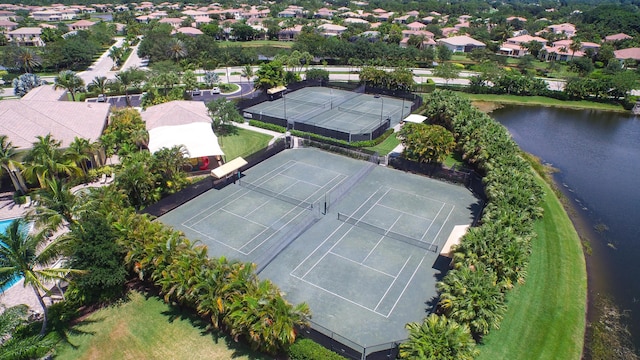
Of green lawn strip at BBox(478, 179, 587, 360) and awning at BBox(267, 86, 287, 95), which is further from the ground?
awning at BBox(267, 86, 287, 95)

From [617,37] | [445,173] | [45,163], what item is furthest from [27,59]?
[617,37]

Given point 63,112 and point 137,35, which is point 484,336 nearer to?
point 63,112

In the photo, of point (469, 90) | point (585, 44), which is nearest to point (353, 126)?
point (469, 90)

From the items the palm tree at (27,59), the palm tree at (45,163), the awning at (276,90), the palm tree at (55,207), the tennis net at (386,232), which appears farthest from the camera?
the palm tree at (27,59)

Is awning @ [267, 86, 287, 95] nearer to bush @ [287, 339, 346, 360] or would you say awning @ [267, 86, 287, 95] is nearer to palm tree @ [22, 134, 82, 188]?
palm tree @ [22, 134, 82, 188]

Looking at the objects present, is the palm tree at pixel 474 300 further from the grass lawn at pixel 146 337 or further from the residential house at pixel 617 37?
the residential house at pixel 617 37

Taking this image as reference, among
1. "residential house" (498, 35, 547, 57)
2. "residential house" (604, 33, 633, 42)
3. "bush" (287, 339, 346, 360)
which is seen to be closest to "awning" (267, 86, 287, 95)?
"bush" (287, 339, 346, 360)

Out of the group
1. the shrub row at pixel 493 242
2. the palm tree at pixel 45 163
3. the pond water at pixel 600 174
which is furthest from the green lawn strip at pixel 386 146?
the palm tree at pixel 45 163
